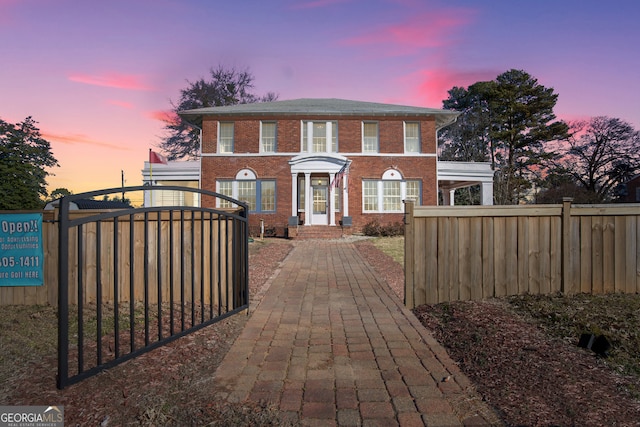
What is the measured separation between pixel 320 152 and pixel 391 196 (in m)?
4.91

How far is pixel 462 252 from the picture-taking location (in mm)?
5355

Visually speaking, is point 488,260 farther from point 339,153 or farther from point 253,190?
point 253,190

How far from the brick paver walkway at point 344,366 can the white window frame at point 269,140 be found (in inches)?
664

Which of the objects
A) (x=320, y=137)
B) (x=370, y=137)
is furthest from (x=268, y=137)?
(x=370, y=137)

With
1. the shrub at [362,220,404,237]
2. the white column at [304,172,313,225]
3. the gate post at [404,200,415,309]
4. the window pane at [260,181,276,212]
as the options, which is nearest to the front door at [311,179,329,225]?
the white column at [304,172,313,225]

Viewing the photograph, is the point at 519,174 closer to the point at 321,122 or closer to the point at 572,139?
the point at 572,139

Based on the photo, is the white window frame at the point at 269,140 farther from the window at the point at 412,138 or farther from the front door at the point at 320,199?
the window at the point at 412,138

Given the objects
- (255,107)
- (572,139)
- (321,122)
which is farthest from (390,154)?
(572,139)

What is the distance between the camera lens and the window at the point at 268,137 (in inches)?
866

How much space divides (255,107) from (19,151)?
1940 centimetres

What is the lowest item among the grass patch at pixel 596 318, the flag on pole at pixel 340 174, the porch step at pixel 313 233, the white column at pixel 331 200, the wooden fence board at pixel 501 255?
the grass patch at pixel 596 318

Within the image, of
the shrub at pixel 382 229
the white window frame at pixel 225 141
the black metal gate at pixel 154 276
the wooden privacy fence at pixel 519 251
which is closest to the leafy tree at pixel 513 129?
the shrub at pixel 382 229

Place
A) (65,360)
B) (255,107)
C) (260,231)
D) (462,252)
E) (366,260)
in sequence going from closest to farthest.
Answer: (65,360)
(462,252)
(366,260)
(260,231)
(255,107)

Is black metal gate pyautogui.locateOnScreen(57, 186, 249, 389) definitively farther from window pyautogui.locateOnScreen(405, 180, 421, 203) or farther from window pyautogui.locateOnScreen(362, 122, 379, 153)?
window pyautogui.locateOnScreen(405, 180, 421, 203)
